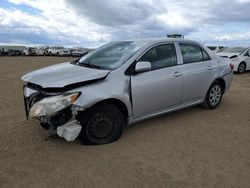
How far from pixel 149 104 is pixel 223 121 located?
5.74ft

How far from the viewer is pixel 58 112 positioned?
13.6 ft

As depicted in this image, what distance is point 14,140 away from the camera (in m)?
4.74

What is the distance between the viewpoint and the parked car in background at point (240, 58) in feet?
48.1

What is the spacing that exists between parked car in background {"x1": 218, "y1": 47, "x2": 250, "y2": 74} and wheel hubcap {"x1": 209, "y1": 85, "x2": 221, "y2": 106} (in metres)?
8.58

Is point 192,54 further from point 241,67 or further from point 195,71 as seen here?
point 241,67

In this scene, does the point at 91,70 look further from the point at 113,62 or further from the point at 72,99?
the point at 72,99

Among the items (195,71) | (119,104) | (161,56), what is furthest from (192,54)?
(119,104)

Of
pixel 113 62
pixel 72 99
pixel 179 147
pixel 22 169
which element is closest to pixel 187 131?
pixel 179 147

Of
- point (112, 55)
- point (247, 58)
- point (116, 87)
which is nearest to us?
point (116, 87)

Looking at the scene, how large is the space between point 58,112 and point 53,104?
5.2 inches

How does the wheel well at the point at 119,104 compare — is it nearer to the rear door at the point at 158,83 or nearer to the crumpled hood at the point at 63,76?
the rear door at the point at 158,83

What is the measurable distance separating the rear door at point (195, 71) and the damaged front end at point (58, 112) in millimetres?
2415

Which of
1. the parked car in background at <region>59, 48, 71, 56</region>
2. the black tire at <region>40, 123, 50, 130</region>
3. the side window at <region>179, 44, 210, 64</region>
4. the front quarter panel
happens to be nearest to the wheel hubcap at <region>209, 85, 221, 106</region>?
the side window at <region>179, 44, 210, 64</region>

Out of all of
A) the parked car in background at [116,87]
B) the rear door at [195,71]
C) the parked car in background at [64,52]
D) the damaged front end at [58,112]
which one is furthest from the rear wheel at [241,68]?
the parked car in background at [64,52]
